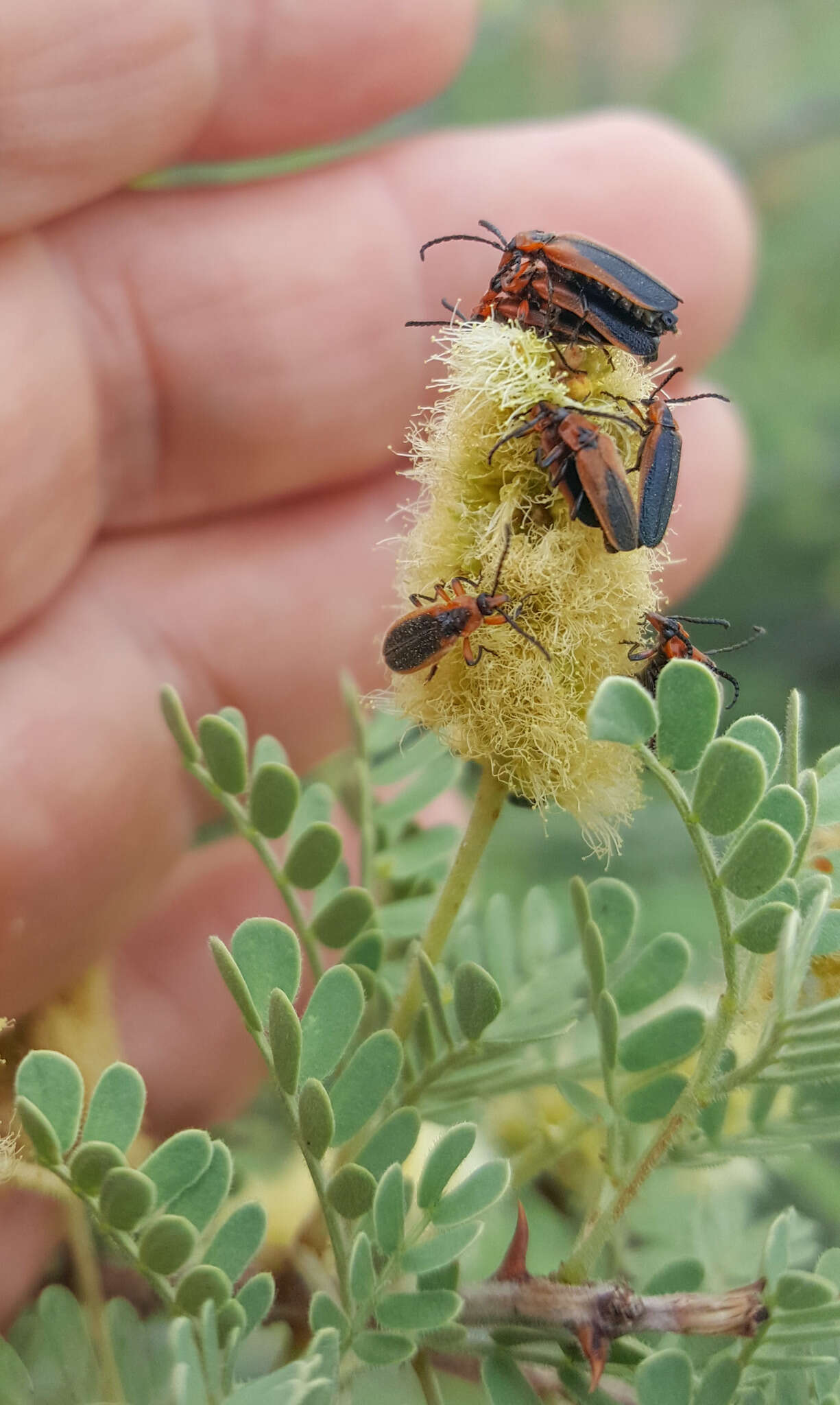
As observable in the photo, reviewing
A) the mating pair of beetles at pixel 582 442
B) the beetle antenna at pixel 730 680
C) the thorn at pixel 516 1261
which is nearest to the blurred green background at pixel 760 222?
the beetle antenna at pixel 730 680

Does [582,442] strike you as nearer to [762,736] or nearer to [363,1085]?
[762,736]

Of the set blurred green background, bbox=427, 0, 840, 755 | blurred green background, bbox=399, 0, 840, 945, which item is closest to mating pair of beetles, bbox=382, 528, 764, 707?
blurred green background, bbox=399, 0, 840, 945

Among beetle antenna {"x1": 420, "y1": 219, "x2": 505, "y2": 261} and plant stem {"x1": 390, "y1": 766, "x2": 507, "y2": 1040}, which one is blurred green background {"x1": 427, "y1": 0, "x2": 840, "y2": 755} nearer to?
beetle antenna {"x1": 420, "y1": 219, "x2": 505, "y2": 261}

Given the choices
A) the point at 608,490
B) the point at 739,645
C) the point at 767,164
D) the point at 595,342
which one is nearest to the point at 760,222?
the point at 767,164

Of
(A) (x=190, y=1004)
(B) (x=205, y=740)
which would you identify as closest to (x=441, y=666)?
(B) (x=205, y=740)

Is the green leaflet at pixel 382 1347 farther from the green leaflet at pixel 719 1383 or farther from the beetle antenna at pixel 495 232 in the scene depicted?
the beetle antenna at pixel 495 232

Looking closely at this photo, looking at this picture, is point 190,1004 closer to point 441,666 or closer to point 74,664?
point 74,664

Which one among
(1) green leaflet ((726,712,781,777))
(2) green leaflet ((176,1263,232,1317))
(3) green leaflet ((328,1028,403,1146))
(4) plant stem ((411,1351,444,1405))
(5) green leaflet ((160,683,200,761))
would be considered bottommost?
(4) plant stem ((411,1351,444,1405))
